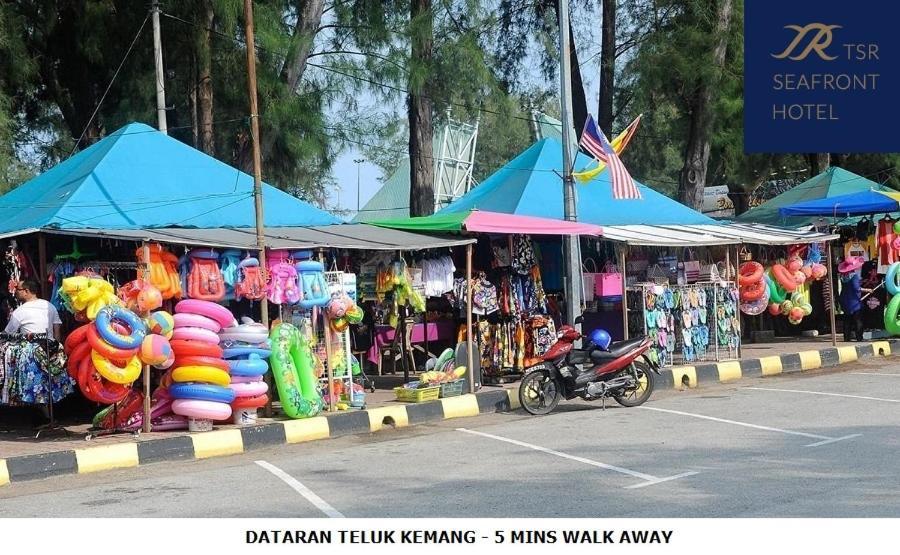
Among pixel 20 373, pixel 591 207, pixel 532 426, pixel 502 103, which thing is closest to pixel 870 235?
pixel 591 207

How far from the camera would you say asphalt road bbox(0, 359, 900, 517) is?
7586mm

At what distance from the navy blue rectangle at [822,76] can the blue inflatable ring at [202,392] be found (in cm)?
752

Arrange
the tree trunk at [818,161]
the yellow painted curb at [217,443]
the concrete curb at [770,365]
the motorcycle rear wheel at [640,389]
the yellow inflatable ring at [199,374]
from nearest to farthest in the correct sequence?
the yellow painted curb at [217,443] < the yellow inflatable ring at [199,374] < the motorcycle rear wheel at [640,389] < the concrete curb at [770,365] < the tree trunk at [818,161]

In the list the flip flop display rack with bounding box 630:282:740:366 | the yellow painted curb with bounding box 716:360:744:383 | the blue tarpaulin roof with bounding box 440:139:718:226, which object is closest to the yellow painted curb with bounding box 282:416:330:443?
the flip flop display rack with bounding box 630:282:740:366

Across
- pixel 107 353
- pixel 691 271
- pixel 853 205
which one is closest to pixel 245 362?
pixel 107 353

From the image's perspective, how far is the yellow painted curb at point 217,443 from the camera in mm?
10992

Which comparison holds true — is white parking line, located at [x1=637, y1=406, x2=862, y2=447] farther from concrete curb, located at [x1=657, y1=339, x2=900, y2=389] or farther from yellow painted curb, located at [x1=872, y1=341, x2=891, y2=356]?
yellow painted curb, located at [x1=872, y1=341, x2=891, y2=356]

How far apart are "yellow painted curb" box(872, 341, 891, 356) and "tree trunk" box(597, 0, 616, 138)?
8.47 m

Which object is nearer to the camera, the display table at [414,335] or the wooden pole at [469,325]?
the wooden pole at [469,325]

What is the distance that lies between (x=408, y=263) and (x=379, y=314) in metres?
0.85

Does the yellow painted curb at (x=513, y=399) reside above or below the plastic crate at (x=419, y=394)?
below

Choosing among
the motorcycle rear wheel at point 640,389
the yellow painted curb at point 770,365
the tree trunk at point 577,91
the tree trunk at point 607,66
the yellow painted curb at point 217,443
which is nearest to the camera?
the yellow painted curb at point 217,443

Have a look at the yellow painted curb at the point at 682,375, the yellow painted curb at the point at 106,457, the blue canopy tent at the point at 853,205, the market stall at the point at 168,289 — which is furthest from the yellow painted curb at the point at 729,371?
the yellow painted curb at the point at 106,457

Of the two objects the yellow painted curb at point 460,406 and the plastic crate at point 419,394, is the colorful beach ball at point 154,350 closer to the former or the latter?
the plastic crate at point 419,394
